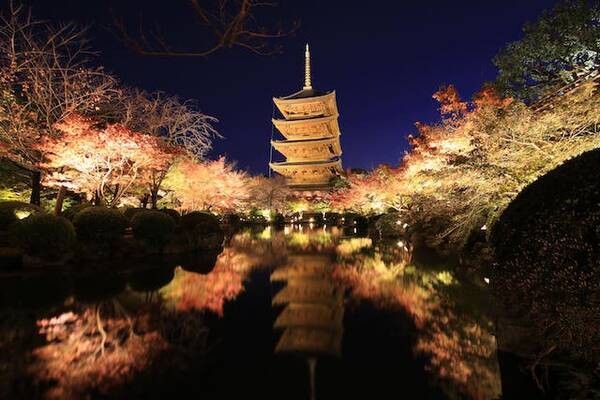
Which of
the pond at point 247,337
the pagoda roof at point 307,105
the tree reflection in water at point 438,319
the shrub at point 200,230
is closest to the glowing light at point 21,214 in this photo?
the pond at point 247,337

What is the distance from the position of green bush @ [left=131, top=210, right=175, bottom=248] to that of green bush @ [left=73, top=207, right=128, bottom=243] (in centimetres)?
63

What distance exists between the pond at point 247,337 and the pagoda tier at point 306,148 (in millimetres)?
33215

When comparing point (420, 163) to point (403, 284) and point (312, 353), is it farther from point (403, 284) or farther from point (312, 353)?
point (312, 353)

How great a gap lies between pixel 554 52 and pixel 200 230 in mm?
14918

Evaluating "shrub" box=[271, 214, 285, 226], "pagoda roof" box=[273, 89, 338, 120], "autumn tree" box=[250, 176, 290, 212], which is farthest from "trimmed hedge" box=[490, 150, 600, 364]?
"pagoda roof" box=[273, 89, 338, 120]

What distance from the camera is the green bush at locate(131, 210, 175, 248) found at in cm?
1196

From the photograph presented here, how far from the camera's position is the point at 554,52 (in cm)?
1230

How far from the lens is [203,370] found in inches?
148

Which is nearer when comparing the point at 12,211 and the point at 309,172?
the point at 12,211

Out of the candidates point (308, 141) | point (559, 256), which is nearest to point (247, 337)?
point (559, 256)

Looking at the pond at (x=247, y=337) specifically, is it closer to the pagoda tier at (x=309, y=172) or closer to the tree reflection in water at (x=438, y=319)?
the tree reflection in water at (x=438, y=319)

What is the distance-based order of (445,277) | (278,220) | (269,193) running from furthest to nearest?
1. (269,193)
2. (278,220)
3. (445,277)

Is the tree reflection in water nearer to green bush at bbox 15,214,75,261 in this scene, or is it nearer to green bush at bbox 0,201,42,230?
green bush at bbox 15,214,75,261

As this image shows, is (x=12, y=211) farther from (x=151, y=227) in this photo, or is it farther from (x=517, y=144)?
(x=517, y=144)
